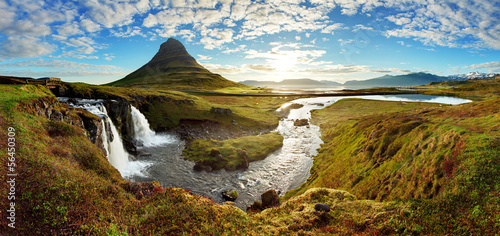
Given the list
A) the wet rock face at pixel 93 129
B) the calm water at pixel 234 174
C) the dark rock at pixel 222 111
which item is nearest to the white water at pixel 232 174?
the calm water at pixel 234 174

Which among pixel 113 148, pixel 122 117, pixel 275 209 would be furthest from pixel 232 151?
pixel 122 117

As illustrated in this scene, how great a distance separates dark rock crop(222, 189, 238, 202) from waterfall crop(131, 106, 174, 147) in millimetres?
36196

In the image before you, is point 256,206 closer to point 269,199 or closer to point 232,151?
point 269,199

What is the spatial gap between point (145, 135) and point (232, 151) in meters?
33.0

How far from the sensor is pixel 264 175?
138ft

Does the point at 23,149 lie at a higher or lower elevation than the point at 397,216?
higher

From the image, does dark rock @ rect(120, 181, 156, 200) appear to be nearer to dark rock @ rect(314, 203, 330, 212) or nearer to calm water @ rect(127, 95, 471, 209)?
dark rock @ rect(314, 203, 330, 212)

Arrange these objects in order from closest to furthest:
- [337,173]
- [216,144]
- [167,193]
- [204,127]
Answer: [167,193] → [337,173] → [216,144] → [204,127]

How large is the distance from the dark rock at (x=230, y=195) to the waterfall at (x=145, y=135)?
3620cm

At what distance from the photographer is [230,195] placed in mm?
33031

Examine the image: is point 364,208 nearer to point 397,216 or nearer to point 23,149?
point 397,216

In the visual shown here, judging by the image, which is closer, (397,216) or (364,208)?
(397,216)

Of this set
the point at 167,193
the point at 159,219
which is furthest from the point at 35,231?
the point at 167,193

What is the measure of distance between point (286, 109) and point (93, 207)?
11944 centimetres
